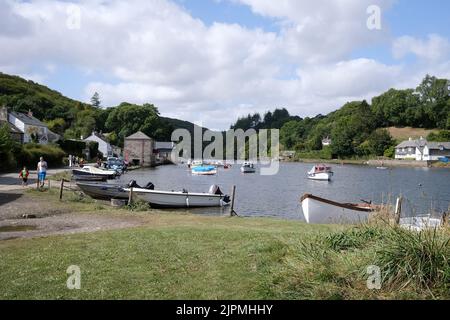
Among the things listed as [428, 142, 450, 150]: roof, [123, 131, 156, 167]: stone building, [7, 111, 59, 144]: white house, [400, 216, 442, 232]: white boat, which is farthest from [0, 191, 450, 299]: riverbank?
[428, 142, 450, 150]: roof

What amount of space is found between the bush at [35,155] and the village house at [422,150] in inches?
4447

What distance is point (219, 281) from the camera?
8.51m

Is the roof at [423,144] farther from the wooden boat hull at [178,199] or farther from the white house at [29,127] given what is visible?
the wooden boat hull at [178,199]

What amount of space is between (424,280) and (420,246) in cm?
71

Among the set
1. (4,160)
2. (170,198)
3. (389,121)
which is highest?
(389,121)

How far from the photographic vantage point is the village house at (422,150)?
443 ft

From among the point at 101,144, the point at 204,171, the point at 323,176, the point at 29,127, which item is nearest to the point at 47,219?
the point at 323,176

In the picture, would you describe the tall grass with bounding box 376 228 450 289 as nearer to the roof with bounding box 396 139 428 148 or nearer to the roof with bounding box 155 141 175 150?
the roof with bounding box 155 141 175 150

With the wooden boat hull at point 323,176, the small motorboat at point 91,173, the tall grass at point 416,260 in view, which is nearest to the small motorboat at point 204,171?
the wooden boat hull at point 323,176

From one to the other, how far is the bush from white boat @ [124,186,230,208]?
25149 mm

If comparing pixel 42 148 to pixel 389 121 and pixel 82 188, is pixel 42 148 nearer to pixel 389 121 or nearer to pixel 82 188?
pixel 82 188

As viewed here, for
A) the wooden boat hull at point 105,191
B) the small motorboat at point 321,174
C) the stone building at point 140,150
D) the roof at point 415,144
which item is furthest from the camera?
the roof at point 415,144

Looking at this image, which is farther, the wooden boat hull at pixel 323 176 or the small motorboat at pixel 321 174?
the small motorboat at pixel 321 174
